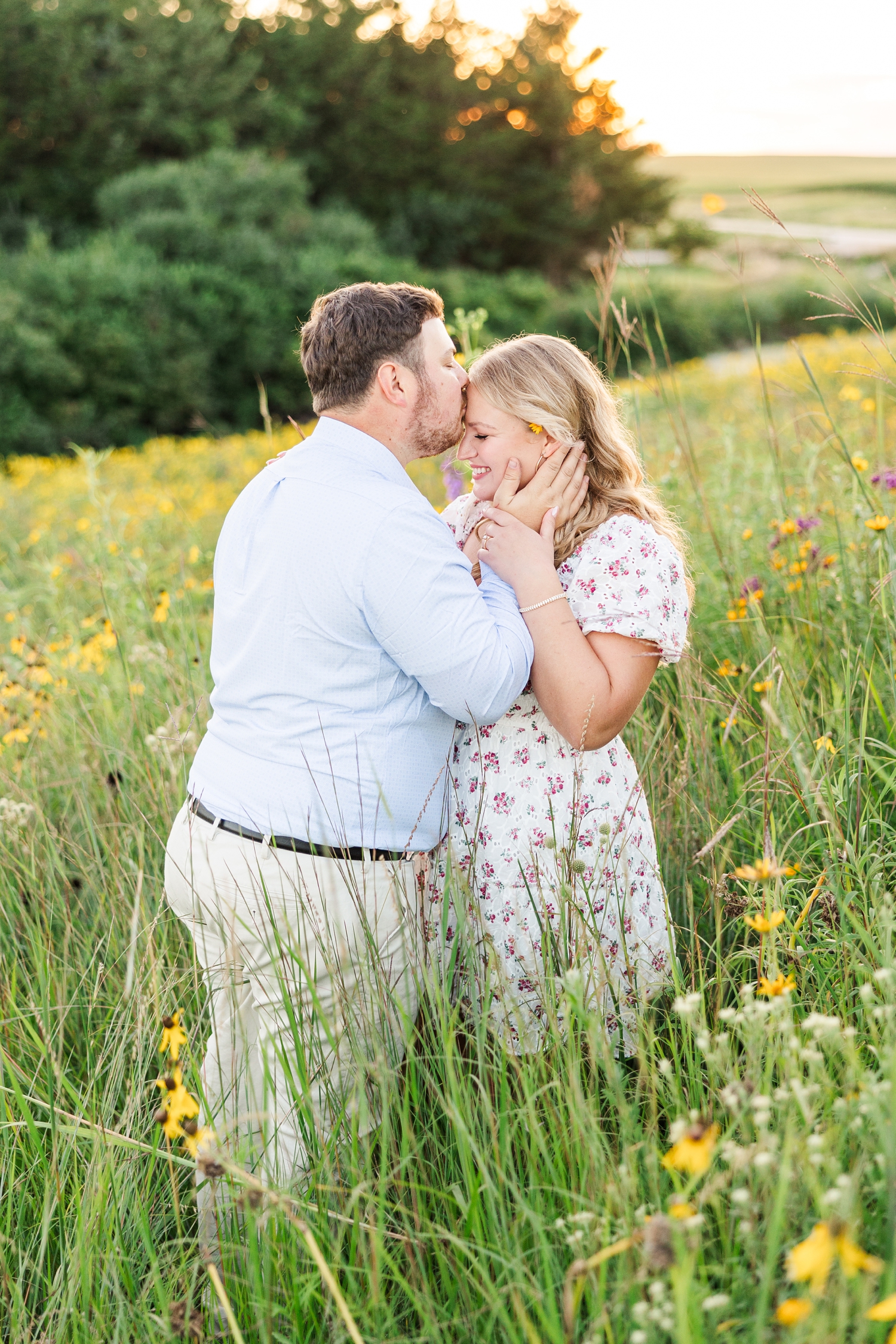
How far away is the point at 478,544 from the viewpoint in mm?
2266

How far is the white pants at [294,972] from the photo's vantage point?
177 centimetres

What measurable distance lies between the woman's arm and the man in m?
0.05

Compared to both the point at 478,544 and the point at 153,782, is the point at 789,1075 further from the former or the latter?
the point at 153,782

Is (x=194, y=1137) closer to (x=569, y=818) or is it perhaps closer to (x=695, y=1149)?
(x=695, y=1149)

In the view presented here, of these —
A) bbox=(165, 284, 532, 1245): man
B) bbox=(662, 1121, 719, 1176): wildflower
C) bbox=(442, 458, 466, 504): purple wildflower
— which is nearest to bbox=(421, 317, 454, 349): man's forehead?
bbox=(165, 284, 532, 1245): man

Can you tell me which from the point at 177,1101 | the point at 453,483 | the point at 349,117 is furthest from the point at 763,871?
the point at 349,117

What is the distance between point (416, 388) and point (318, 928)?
1107 millimetres

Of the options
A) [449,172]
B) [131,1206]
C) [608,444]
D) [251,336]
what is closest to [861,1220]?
[131,1206]

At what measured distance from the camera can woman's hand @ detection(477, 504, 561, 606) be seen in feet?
6.85

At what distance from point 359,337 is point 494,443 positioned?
1.31 feet

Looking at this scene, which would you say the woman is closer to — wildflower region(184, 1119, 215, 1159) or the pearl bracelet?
the pearl bracelet

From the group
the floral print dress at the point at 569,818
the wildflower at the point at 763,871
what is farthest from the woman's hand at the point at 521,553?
the wildflower at the point at 763,871

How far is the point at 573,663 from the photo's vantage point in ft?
6.71

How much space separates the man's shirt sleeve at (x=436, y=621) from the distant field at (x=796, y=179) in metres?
34.4
